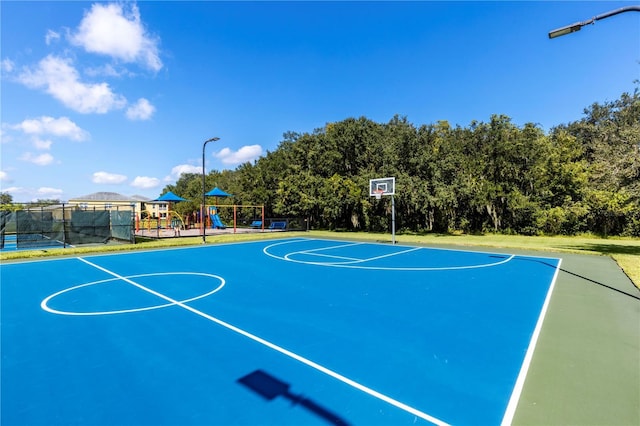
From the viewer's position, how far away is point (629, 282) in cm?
789

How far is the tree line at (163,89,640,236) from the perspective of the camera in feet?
72.3

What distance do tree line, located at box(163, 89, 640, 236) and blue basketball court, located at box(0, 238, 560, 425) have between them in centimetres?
1508

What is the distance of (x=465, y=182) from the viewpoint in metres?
22.3

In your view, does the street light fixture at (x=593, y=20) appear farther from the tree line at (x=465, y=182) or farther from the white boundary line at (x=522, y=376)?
the tree line at (x=465, y=182)

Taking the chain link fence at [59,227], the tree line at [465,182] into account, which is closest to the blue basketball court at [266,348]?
the chain link fence at [59,227]

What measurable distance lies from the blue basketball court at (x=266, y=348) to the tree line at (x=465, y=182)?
594 inches

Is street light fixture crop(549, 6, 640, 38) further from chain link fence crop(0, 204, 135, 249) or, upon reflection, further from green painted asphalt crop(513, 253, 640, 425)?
chain link fence crop(0, 204, 135, 249)

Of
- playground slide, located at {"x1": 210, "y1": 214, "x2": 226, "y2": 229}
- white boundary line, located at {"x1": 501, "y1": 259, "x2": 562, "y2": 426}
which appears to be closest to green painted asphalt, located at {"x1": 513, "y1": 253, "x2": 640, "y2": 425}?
white boundary line, located at {"x1": 501, "y1": 259, "x2": 562, "y2": 426}

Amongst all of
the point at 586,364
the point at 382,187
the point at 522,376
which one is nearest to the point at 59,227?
the point at 382,187

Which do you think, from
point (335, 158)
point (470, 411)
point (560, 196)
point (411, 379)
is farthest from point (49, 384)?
point (560, 196)

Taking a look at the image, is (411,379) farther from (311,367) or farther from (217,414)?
(217,414)

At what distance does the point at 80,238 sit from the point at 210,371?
15.6 meters

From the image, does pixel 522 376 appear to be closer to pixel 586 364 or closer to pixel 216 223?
pixel 586 364

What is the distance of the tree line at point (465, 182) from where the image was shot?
22.0 m
